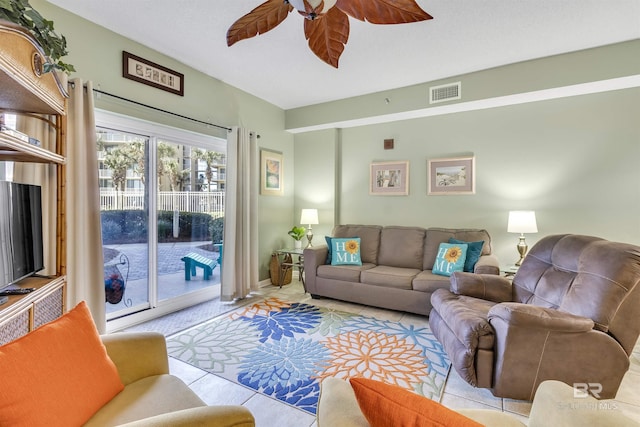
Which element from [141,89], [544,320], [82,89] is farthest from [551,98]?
[82,89]

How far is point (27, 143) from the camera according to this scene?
156 cm

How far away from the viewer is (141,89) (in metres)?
2.98

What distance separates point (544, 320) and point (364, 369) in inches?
47.7

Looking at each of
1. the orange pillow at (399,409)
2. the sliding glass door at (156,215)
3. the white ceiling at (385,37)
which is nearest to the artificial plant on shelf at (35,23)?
the white ceiling at (385,37)

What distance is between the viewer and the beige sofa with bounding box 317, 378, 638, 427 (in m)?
0.80

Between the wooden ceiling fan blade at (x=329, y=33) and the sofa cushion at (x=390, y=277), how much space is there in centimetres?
237

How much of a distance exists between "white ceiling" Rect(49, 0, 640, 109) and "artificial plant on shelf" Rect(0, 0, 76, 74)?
81cm

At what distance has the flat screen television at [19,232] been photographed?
1566 mm

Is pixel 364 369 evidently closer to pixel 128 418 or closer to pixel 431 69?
pixel 128 418

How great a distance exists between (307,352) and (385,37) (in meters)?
2.82

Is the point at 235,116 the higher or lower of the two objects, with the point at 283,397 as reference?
higher

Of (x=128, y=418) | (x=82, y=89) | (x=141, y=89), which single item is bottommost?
(x=128, y=418)

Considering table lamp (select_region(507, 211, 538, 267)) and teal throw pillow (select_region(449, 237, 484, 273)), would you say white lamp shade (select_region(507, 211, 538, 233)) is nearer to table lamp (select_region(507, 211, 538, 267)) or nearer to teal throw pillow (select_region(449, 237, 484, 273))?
table lamp (select_region(507, 211, 538, 267))

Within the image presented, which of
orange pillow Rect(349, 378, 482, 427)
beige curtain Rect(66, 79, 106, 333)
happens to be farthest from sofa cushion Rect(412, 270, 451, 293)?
beige curtain Rect(66, 79, 106, 333)
